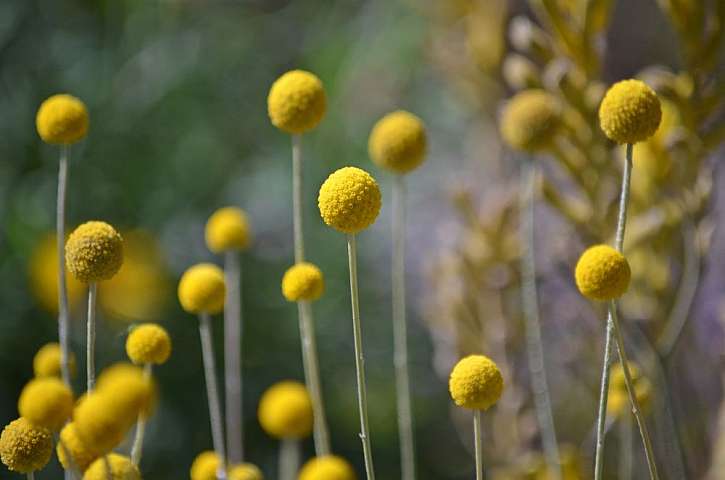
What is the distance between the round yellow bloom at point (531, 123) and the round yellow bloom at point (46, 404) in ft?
0.63

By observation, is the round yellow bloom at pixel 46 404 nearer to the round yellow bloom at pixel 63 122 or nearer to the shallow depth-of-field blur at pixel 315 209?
the round yellow bloom at pixel 63 122

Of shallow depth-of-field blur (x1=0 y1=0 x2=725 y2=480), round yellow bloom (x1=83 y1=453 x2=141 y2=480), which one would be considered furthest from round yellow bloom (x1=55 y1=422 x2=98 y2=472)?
shallow depth-of-field blur (x1=0 y1=0 x2=725 y2=480)

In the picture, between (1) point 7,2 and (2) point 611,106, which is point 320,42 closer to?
(1) point 7,2

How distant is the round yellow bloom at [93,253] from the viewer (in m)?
0.23

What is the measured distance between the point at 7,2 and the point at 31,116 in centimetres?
10

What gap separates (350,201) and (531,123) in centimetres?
14

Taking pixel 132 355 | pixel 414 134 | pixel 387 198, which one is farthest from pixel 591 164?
pixel 387 198

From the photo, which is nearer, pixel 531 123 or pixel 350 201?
pixel 350 201

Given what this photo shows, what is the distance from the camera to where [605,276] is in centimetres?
21

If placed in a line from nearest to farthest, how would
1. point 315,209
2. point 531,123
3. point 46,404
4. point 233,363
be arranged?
point 46,404
point 531,123
point 233,363
point 315,209

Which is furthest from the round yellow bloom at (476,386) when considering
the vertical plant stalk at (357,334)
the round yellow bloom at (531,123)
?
the round yellow bloom at (531,123)

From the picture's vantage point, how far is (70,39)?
83 cm

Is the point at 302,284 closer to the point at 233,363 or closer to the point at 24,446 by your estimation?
the point at 24,446

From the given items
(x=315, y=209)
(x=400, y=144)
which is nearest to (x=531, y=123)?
(x=400, y=144)
